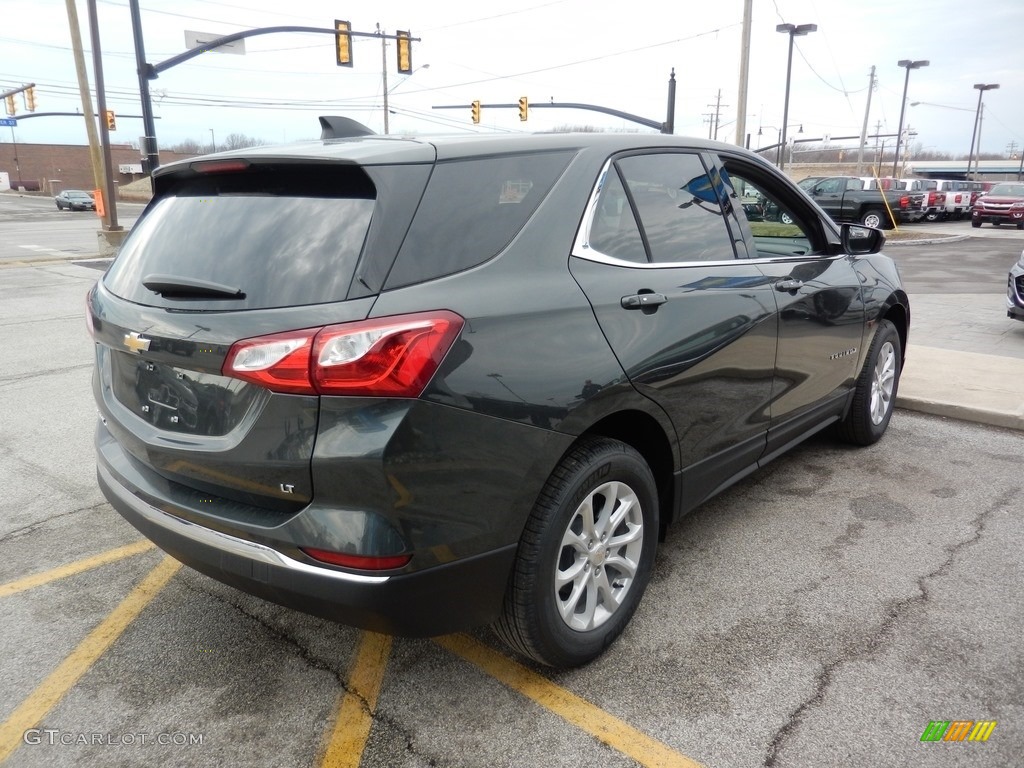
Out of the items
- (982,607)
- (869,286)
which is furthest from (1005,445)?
(982,607)

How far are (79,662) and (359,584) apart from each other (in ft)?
4.60

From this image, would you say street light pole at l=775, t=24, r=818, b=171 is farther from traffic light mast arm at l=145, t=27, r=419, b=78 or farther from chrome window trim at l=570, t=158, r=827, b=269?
chrome window trim at l=570, t=158, r=827, b=269

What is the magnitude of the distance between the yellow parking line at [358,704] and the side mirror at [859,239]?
3.27 meters

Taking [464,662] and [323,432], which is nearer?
[323,432]

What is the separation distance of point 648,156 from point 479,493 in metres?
1.64

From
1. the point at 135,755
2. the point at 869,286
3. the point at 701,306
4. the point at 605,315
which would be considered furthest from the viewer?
the point at 869,286

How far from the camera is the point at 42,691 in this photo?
2.60 metres

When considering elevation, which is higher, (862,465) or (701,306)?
(701,306)

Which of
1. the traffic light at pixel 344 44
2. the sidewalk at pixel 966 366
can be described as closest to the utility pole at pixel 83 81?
A: the traffic light at pixel 344 44

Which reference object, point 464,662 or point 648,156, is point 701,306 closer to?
point 648,156

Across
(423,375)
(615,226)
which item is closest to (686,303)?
(615,226)

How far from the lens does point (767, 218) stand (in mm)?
3898

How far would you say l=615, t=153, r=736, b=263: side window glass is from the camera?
295 centimetres

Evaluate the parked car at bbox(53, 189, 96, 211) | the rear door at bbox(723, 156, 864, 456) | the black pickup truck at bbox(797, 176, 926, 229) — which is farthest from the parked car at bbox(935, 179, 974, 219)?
the parked car at bbox(53, 189, 96, 211)
